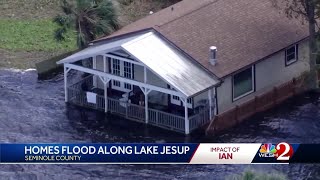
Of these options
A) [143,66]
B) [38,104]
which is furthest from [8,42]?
[143,66]

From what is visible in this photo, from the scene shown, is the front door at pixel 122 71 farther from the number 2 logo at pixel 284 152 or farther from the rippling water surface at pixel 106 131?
the number 2 logo at pixel 284 152

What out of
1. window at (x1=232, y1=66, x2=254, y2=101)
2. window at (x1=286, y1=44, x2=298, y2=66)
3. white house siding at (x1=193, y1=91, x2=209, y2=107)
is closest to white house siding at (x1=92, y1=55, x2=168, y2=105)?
white house siding at (x1=193, y1=91, x2=209, y2=107)

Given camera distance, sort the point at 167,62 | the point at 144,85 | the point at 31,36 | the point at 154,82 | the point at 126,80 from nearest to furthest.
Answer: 1. the point at 144,85
2. the point at 167,62
3. the point at 126,80
4. the point at 154,82
5. the point at 31,36

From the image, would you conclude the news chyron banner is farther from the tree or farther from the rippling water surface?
the tree

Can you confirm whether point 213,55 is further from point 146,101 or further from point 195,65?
point 146,101

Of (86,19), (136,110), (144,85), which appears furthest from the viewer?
(86,19)

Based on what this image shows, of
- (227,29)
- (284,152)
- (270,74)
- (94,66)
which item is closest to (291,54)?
(270,74)

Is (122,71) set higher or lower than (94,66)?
lower
